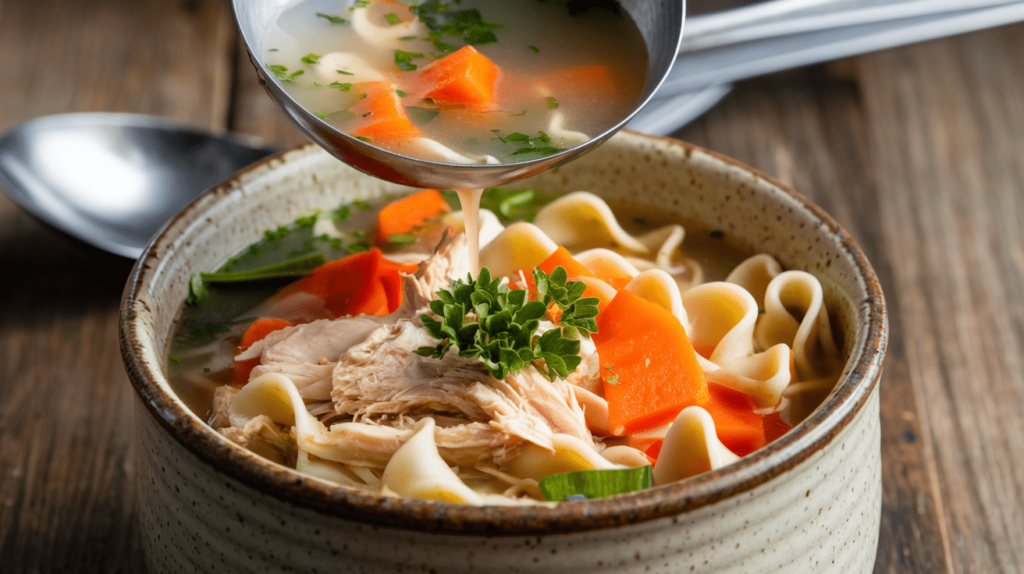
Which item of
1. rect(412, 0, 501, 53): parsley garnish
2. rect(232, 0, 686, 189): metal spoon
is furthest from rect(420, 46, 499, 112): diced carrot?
rect(232, 0, 686, 189): metal spoon

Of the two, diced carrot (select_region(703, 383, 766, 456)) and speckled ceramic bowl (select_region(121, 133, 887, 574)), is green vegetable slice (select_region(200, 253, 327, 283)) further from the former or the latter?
diced carrot (select_region(703, 383, 766, 456))

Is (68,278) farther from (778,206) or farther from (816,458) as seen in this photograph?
(816,458)

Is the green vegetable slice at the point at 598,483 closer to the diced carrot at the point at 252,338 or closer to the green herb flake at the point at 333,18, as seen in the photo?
the diced carrot at the point at 252,338

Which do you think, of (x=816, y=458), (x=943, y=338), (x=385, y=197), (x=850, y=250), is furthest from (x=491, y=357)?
(x=943, y=338)

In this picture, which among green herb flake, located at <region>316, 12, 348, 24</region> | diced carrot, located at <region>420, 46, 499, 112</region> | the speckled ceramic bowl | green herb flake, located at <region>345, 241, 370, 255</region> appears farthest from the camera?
green herb flake, located at <region>345, 241, 370, 255</region>

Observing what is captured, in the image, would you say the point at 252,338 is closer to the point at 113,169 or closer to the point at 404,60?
the point at 404,60

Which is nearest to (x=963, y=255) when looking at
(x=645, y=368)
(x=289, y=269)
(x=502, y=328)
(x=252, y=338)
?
(x=645, y=368)
